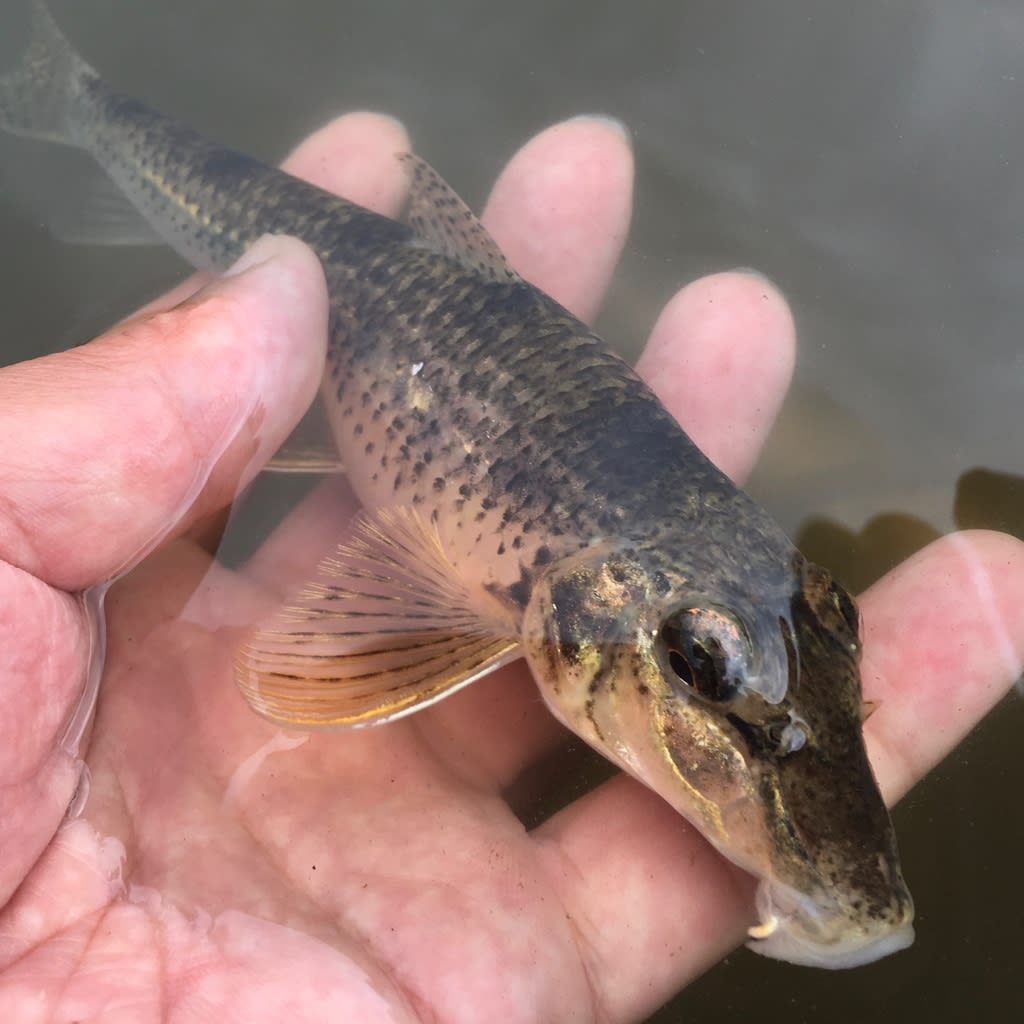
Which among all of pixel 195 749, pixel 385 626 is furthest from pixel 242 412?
pixel 195 749

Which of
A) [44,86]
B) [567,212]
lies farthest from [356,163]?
[44,86]

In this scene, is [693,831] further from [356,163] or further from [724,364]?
[356,163]

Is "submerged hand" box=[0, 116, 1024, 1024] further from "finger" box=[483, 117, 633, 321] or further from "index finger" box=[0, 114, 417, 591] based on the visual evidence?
"finger" box=[483, 117, 633, 321]

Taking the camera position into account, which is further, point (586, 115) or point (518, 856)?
point (586, 115)

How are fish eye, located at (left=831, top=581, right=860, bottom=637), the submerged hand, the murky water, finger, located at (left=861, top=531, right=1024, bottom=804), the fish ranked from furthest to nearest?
the murky water, finger, located at (left=861, top=531, right=1024, bottom=804), fish eye, located at (left=831, top=581, right=860, bottom=637), the submerged hand, the fish

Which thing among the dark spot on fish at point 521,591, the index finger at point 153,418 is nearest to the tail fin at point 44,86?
the index finger at point 153,418

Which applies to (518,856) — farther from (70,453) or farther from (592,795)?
(70,453)


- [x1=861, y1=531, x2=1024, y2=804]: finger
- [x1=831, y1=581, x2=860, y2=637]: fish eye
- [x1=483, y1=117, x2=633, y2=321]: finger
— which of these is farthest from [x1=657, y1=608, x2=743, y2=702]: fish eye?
[x1=483, y1=117, x2=633, y2=321]: finger
